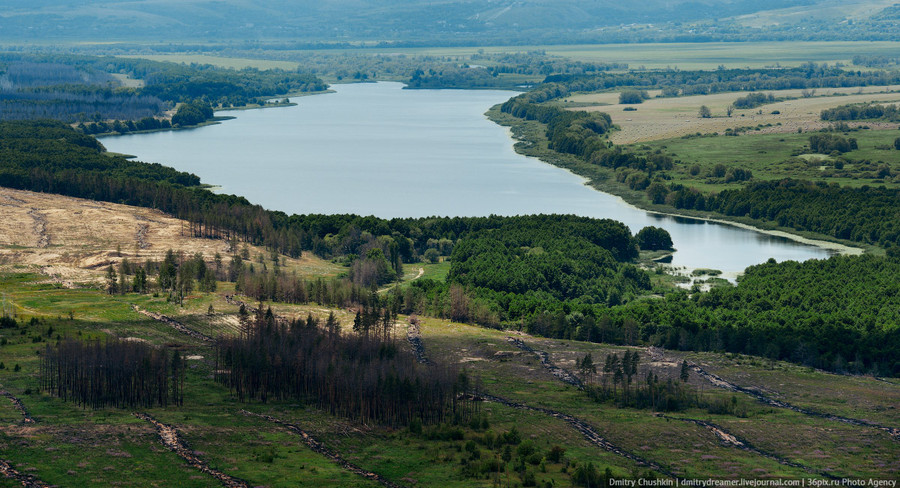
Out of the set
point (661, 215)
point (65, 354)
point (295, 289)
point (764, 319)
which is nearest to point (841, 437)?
point (764, 319)

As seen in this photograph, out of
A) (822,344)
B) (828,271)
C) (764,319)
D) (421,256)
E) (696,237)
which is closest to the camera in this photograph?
(822,344)

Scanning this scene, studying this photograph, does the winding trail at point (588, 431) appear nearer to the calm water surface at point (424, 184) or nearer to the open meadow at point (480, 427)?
the open meadow at point (480, 427)

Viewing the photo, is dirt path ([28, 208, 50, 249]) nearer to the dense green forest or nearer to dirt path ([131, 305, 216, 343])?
the dense green forest

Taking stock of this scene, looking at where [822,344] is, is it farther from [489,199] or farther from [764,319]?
[489,199]

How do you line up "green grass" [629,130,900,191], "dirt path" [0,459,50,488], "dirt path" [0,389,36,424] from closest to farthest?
"dirt path" [0,459,50,488] → "dirt path" [0,389,36,424] → "green grass" [629,130,900,191]

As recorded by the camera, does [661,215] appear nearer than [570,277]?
No

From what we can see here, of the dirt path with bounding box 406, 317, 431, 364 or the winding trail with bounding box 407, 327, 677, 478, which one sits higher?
the winding trail with bounding box 407, 327, 677, 478

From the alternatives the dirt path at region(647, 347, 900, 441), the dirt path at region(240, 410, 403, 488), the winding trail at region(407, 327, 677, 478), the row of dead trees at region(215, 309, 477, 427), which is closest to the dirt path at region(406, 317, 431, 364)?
the row of dead trees at region(215, 309, 477, 427)

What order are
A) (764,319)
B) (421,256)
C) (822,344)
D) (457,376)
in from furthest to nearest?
1. (421,256)
2. (764,319)
3. (822,344)
4. (457,376)
